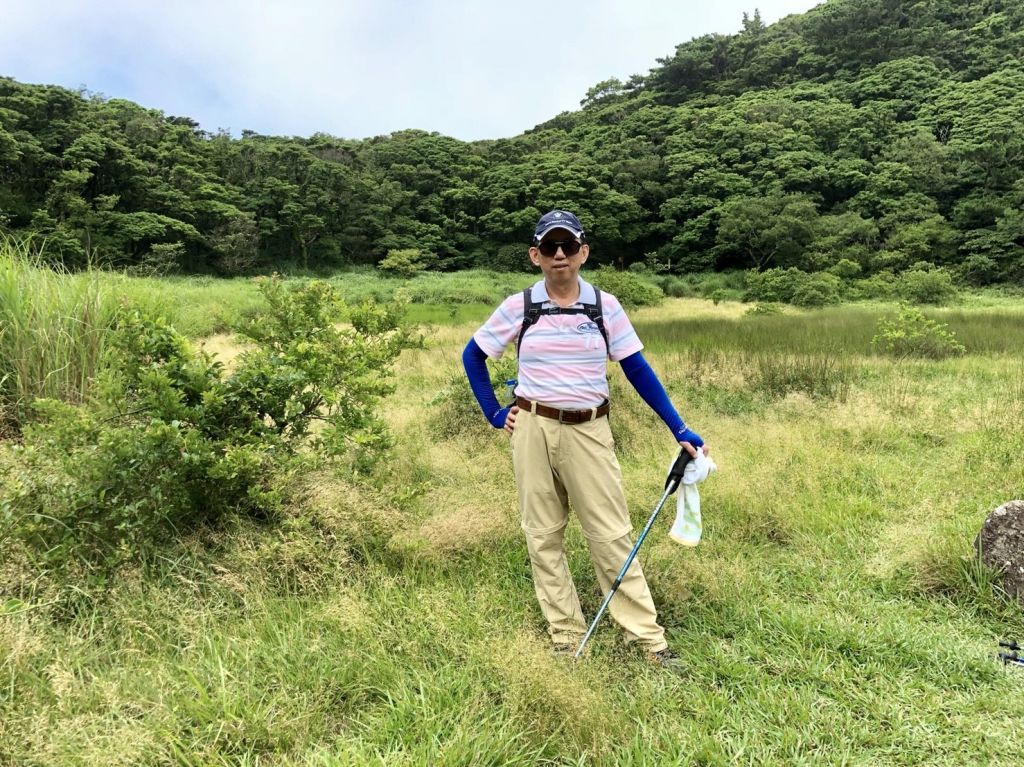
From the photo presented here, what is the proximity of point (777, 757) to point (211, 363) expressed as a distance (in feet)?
10.4

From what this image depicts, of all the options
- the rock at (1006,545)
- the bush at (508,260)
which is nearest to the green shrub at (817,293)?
the bush at (508,260)

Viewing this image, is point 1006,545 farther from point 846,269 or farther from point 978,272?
point 978,272

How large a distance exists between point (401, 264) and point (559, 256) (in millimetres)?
39690

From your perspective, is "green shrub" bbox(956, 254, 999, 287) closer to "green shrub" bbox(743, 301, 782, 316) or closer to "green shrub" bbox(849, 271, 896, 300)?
"green shrub" bbox(849, 271, 896, 300)

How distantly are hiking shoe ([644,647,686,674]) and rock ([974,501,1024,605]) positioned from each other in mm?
1757

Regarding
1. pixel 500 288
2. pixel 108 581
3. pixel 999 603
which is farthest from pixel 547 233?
pixel 500 288

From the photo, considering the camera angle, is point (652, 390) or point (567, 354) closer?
point (567, 354)

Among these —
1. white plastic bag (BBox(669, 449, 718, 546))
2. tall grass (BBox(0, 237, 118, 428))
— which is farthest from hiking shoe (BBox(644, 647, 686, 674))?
tall grass (BBox(0, 237, 118, 428))

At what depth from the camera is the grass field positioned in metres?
1.83

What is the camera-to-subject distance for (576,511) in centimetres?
235

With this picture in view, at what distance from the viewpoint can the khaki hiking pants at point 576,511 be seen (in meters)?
2.30

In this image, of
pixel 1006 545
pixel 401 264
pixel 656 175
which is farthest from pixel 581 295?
pixel 656 175

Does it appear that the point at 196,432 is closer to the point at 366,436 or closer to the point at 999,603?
the point at 366,436

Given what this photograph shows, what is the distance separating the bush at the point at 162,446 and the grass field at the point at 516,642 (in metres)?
0.21
